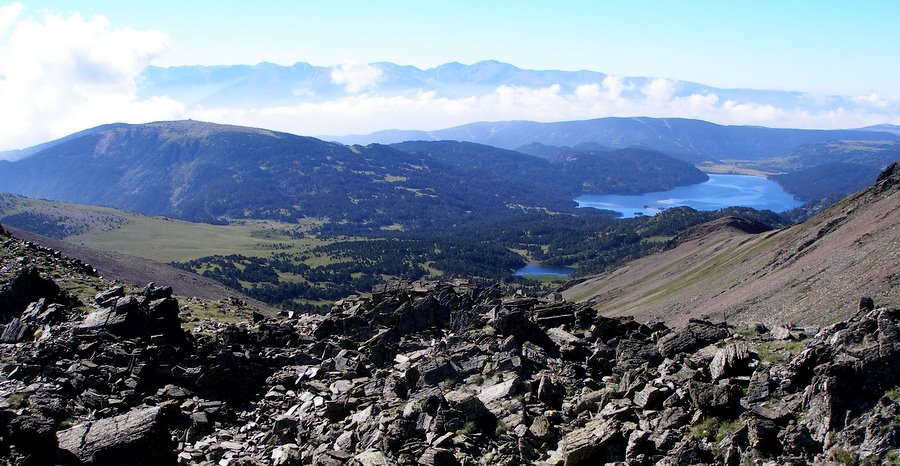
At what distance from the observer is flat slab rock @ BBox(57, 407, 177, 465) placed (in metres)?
20.5

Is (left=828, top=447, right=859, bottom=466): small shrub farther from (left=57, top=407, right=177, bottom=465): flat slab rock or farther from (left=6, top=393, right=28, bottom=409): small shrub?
(left=6, top=393, right=28, bottom=409): small shrub

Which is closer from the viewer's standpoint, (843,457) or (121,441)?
(843,457)

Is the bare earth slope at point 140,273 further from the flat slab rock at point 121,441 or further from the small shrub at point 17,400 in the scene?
the flat slab rock at point 121,441

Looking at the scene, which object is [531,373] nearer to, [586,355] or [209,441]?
[586,355]

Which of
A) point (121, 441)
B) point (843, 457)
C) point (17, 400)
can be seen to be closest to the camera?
point (843, 457)

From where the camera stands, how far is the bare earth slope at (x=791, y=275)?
5916cm

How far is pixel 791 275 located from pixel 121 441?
79618 millimetres

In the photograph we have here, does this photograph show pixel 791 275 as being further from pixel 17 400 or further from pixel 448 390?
pixel 17 400

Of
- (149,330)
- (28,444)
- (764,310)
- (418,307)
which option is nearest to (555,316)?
(418,307)

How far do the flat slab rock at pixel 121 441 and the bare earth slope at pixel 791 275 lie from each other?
5286cm

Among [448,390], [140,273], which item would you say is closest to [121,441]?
[448,390]

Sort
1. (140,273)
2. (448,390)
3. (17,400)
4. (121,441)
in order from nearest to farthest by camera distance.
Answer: (121,441)
(17,400)
(448,390)
(140,273)

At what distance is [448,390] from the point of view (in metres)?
28.4

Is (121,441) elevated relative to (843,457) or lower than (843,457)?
lower
